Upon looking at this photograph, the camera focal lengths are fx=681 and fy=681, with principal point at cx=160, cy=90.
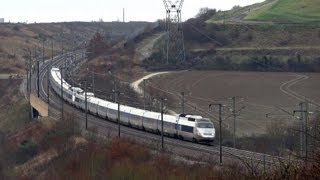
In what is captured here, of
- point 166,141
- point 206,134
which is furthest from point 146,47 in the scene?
point 206,134

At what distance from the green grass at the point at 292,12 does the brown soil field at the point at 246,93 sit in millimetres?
21499

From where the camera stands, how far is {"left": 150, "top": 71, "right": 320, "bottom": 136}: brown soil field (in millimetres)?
50844

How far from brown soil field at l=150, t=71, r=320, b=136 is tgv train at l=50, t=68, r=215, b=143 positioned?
539cm

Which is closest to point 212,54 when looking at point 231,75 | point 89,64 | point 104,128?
point 231,75

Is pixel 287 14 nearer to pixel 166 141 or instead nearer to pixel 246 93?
pixel 246 93

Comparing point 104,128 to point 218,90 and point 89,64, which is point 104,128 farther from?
point 89,64

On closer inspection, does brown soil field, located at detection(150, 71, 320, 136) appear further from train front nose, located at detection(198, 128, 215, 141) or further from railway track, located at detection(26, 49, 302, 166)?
railway track, located at detection(26, 49, 302, 166)

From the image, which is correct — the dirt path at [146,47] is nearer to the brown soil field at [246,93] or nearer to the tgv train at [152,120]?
the brown soil field at [246,93]

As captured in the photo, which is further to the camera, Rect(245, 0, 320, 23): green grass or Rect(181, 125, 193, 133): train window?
Rect(245, 0, 320, 23): green grass

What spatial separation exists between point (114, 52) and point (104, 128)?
42.1 m

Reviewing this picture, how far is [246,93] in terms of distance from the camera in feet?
208

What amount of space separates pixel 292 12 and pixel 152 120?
187 feet

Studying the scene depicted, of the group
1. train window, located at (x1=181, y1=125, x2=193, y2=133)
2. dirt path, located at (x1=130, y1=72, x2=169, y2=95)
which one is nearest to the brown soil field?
dirt path, located at (x1=130, y1=72, x2=169, y2=95)

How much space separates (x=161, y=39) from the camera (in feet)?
305
